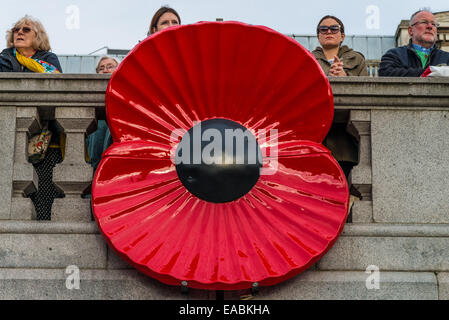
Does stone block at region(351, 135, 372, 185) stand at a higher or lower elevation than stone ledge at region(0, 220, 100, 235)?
higher

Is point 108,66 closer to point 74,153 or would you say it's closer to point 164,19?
point 164,19

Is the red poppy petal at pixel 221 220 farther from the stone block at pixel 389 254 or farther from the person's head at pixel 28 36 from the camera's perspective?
the person's head at pixel 28 36

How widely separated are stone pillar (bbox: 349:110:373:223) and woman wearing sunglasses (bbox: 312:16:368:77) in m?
1.22

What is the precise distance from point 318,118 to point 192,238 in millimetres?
1521

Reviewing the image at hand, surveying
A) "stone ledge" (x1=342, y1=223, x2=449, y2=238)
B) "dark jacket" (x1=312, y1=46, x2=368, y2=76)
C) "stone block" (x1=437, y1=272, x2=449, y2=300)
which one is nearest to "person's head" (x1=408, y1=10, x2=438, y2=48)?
"dark jacket" (x1=312, y1=46, x2=368, y2=76)

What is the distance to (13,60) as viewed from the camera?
7.91m

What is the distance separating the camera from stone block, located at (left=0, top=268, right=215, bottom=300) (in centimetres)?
652

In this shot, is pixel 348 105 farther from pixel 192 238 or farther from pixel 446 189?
pixel 192 238

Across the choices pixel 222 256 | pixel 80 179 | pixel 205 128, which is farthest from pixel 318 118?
pixel 80 179

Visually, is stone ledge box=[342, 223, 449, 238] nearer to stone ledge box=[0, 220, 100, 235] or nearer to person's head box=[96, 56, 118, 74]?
stone ledge box=[0, 220, 100, 235]

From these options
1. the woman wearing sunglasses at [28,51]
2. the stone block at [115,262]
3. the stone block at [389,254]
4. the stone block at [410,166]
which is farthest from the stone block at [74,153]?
the stone block at [410,166]

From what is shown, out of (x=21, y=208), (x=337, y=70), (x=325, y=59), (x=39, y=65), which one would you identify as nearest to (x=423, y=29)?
(x=325, y=59)

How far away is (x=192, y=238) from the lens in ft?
21.6
